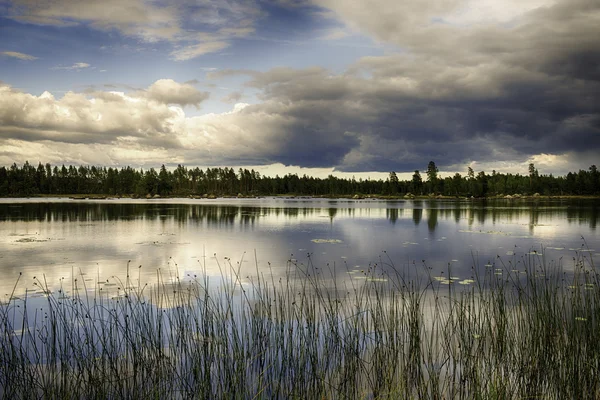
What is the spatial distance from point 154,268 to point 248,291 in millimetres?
6322

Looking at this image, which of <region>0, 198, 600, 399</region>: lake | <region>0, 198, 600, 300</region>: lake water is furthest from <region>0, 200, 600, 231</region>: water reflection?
<region>0, 198, 600, 399</region>: lake

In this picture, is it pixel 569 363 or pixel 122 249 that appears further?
pixel 122 249

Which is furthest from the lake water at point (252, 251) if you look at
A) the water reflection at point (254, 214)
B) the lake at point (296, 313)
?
the water reflection at point (254, 214)

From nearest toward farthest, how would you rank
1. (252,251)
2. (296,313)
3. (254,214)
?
1. (296,313)
2. (252,251)
3. (254,214)

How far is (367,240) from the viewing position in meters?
29.3

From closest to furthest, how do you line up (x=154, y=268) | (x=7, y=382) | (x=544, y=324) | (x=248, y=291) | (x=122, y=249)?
(x=7, y=382)
(x=544, y=324)
(x=248, y=291)
(x=154, y=268)
(x=122, y=249)

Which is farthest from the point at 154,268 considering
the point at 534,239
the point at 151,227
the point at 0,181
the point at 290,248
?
the point at 0,181

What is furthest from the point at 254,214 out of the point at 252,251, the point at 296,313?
the point at 296,313

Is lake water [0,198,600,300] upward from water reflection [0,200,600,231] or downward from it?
downward

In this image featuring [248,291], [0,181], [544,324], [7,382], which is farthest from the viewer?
[0,181]

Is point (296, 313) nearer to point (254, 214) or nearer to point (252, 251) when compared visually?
point (252, 251)

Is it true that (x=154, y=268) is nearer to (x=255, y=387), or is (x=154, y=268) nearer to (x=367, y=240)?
(x=255, y=387)

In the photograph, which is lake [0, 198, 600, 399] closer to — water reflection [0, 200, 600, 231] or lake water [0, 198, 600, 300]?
lake water [0, 198, 600, 300]

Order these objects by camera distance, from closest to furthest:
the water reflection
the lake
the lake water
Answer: the lake < the lake water < the water reflection
